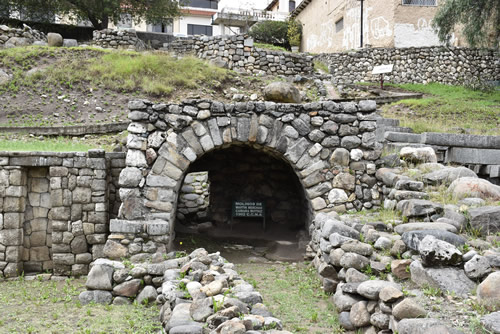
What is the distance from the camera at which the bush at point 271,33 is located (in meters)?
26.2

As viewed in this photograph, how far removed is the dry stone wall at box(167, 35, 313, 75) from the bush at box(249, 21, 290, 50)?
983cm

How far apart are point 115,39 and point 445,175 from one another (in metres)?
14.4

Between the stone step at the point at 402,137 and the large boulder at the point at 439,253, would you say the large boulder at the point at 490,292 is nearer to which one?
the large boulder at the point at 439,253

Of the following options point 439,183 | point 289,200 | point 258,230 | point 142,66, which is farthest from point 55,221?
point 142,66

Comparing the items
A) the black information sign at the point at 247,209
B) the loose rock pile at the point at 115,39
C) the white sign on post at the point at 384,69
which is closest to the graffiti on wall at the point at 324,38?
the white sign on post at the point at 384,69

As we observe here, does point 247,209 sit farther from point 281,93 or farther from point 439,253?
point 439,253

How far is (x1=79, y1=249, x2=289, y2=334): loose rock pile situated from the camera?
3.97 metres

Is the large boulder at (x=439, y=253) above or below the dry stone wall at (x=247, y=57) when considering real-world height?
below

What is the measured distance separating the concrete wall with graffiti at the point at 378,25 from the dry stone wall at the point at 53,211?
15.7 m

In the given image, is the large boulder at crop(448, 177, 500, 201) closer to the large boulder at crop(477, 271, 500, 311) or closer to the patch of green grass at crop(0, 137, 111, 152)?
the large boulder at crop(477, 271, 500, 311)

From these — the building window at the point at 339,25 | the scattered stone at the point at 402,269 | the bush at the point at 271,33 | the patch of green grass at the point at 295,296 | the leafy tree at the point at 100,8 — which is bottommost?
the patch of green grass at the point at 295,296

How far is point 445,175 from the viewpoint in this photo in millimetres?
6156

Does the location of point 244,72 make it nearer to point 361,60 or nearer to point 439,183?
point 361,60

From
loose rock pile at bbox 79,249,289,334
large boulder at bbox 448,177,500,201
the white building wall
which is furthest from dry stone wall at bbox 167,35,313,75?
the white building wall
